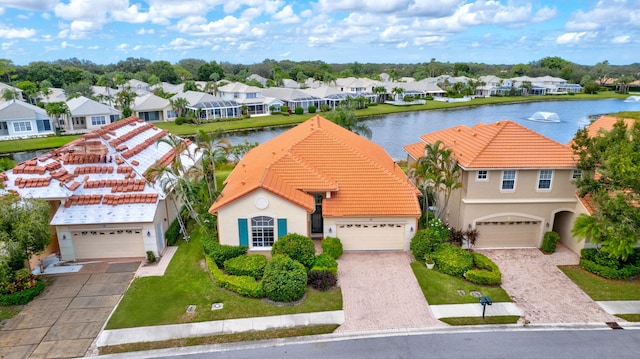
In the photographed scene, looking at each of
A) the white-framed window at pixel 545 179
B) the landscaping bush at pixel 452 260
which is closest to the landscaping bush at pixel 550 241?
the white-framed window at pixel 545 179

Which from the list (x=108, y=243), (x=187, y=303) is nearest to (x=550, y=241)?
(x=187, y=303)

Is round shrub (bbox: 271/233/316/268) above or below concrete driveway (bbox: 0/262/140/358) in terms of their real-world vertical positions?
above

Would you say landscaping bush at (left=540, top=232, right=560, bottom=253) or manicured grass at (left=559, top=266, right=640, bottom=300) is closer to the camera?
manicured grass at (left=559, top=266, right=640, bottom=300)

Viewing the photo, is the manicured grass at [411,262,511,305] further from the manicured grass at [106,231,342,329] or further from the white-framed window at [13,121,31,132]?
the white-framed window at [13,121,31,132]

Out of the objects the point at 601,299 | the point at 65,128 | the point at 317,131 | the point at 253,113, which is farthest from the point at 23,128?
the point at 601,299

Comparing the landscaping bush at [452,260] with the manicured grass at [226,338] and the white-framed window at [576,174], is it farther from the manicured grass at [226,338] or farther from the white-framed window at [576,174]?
the white-framed window at [576,174]

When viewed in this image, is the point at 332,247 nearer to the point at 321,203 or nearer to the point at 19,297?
the point at 321,203

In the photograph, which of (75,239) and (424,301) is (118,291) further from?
(424,301)

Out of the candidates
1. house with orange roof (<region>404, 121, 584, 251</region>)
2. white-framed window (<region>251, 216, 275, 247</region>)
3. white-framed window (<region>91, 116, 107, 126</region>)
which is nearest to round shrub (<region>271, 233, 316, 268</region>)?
white-framed window (<region>251, 216, 275, 247</region>)
